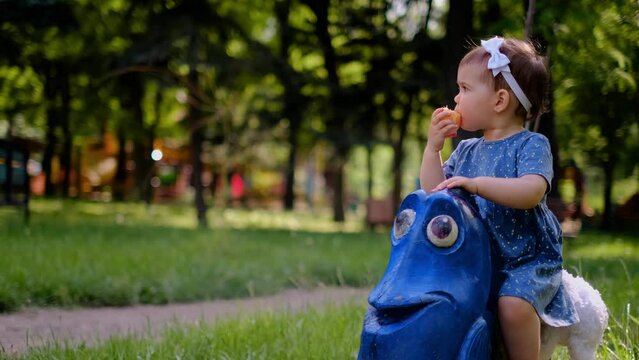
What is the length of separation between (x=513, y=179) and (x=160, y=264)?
187 inches

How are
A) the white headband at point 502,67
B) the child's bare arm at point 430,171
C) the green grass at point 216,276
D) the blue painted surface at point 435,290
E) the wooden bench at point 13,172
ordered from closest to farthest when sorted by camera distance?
1. the blue painted surface at point 435,290
2. the white headband at point 502,67
3. the child's bare arm at point 430,171
4. the green grass at point 216,276
5. the wooden bench at point 13,172

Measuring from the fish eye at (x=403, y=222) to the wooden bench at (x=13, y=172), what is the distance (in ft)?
25.6

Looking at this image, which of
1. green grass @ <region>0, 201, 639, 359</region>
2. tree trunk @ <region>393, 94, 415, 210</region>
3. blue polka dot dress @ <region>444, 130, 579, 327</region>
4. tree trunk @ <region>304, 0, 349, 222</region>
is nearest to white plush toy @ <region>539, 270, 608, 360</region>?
blue polka dot dress @ <region>444, 130, 579, 327</region>

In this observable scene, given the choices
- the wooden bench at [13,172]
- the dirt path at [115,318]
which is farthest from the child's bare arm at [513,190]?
the wooden bench at [13,172]

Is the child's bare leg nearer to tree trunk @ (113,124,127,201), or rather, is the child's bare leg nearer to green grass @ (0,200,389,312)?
green grass @ (0,200,389,312)

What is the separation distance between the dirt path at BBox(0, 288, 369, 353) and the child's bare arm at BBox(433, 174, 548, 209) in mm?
2217

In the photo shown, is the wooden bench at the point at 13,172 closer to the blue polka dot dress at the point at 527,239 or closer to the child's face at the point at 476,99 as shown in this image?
the child's face at the point at 476,99

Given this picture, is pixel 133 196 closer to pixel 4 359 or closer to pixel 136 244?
pixel 136 244

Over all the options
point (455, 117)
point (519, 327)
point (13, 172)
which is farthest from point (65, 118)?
point (519, 327)

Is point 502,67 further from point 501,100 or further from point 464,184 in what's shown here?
point 464,184

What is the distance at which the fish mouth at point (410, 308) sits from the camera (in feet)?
6.74

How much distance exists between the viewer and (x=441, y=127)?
2.42 m

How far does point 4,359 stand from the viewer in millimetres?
3084

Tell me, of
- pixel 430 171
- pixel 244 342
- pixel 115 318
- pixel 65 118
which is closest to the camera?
pixel 430 171
